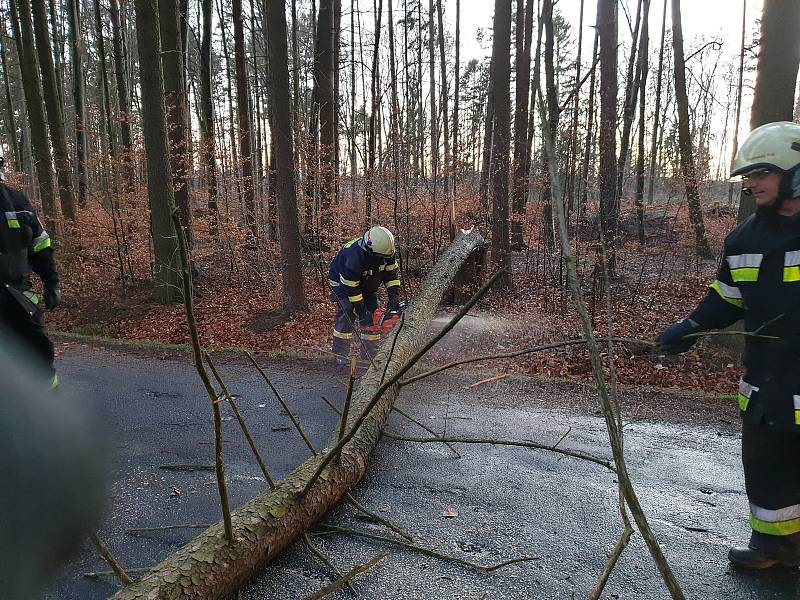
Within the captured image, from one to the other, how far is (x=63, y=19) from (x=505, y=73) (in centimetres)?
2597

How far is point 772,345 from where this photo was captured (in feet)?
8.16

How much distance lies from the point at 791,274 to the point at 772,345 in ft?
1.22

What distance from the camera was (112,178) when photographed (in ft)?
34.6

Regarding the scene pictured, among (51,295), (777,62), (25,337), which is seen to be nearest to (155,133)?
(51,295)

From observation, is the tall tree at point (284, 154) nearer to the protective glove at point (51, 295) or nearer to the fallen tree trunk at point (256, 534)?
the protective glove at point (51, 295)

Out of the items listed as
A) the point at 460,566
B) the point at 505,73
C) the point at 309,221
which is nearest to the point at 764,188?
the point at 460,566

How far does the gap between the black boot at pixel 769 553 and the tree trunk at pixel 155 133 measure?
949cm

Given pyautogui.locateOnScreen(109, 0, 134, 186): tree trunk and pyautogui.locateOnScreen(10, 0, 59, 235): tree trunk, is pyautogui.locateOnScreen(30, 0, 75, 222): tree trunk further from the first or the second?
pyautogui.locateOnScreen(109, 0, 134, 186): tree trunk

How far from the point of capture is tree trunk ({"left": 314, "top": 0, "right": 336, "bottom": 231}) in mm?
11938

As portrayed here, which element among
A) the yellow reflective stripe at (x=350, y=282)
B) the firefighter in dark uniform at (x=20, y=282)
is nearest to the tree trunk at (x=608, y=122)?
the yellow reflective stripe at (x=350, y=282)

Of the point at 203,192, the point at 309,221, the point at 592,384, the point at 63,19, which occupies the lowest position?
the point at 592,384

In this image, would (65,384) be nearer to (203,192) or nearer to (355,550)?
(355,550)

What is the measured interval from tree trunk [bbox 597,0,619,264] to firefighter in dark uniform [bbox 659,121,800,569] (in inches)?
261

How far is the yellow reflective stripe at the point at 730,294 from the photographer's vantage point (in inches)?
108
